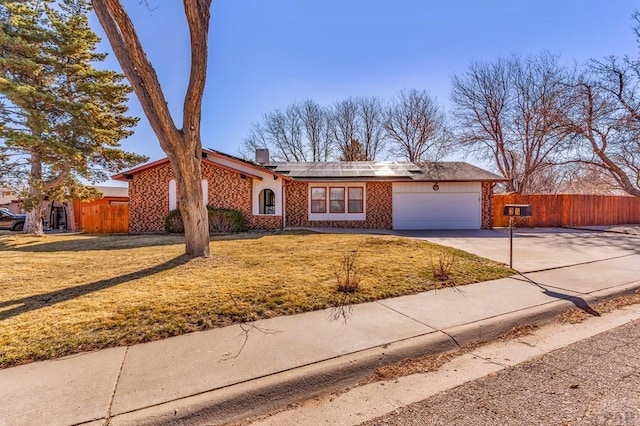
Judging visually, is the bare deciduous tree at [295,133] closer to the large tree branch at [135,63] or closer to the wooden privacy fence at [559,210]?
the wooden privacy fence at [559,210]

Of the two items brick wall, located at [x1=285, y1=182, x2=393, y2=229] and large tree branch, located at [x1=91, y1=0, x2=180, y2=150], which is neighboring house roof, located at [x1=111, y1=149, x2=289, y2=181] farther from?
large tree branch, located at [x1=91, y1=0, x2=180, y2=150]

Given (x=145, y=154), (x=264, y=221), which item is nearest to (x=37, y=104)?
(x=145, y=154)

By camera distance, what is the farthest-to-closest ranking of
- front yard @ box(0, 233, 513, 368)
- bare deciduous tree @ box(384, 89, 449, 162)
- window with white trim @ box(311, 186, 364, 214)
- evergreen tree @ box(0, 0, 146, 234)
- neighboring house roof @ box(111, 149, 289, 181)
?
bare deciduous tree @ box(384, 89, 449, 162) < window with white trim @ box(311, 186, 364, 214) < neighboring house roof @ box(111, 149, 289, 181) < evergreen tree @ box(0, 0, 146, 234) < front yard @ box(0, 233, 513, 368)

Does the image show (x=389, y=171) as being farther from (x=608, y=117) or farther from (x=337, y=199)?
(x=608, y=117)

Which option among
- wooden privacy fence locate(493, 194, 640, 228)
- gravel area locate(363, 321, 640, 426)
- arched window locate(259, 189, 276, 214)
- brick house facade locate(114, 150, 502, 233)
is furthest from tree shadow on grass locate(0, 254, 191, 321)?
wooden privacy fence locate(493, 194, 640, 228)

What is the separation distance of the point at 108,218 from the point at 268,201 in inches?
324

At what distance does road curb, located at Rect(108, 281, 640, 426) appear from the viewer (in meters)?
2.28

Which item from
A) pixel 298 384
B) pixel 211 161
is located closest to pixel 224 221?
pixel 211 161

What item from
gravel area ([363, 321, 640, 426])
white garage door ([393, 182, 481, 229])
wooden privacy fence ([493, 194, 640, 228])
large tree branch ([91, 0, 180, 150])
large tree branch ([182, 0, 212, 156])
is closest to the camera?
gravel area ([363, 321, 640, 426])

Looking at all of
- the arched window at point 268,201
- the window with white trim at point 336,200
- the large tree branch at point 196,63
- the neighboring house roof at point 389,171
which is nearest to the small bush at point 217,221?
the arched window at point 268,201

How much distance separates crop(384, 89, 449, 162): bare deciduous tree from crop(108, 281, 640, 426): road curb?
2695 cm

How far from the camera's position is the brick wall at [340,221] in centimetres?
1723

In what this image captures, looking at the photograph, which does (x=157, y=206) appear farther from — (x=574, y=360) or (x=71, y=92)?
(x=574, y=360)

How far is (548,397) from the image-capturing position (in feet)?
8.21
